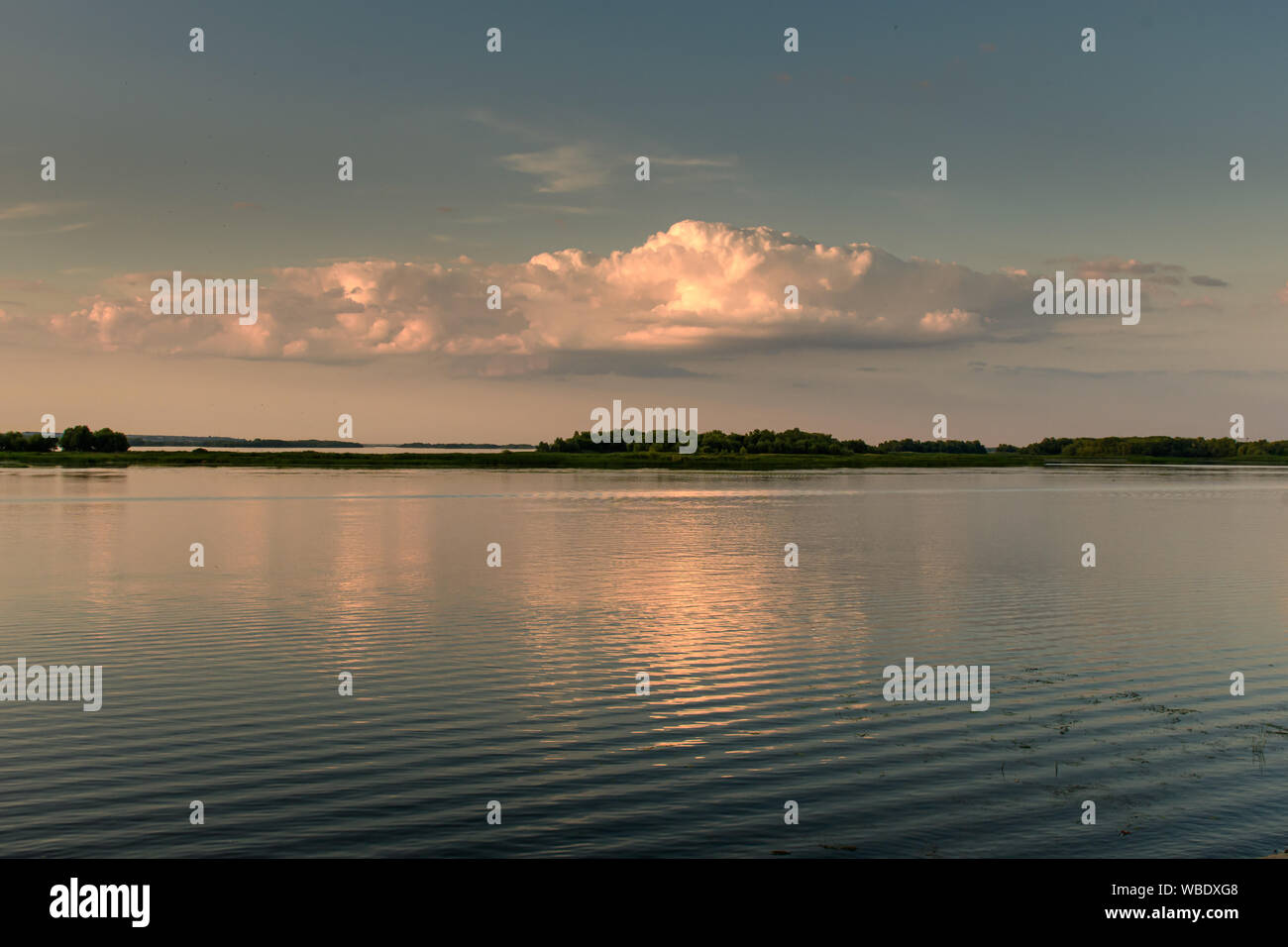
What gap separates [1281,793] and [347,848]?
46.8 feet

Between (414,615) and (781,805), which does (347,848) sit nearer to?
(781,805)

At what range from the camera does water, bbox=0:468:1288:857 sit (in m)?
14.6

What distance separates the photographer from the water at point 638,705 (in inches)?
575

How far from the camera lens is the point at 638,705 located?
2173 centimetres

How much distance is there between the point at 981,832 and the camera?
14438 mm

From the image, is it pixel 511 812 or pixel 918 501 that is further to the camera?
pixel 918 501

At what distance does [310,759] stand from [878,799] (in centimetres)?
967
